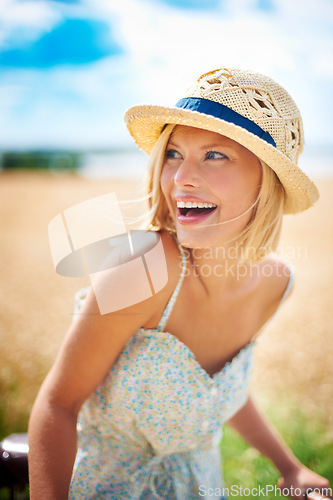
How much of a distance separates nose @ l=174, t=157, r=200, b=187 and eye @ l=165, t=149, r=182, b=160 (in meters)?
0.16

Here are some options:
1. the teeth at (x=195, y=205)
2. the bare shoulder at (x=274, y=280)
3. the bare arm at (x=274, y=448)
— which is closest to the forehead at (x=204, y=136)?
the teeth at (x=195, y=205)

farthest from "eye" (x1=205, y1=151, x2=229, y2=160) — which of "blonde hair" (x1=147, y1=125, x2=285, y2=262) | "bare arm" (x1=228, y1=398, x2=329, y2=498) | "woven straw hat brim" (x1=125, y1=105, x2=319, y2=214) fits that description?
"bare arm" (x1=228, y1=398, x2=329, y2=498)

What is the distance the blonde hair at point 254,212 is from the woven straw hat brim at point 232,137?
0.06 meters

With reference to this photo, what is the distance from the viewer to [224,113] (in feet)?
5.62

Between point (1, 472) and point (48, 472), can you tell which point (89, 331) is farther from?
point (1, 472)

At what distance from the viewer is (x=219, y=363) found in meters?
2.17

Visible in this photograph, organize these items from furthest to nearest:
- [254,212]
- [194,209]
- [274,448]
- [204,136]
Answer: [274,448], [254,212], [194,209], [204,136]

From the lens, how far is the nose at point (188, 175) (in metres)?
1.78

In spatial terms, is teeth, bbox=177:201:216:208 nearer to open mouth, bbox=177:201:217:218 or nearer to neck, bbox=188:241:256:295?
open mouth, bbox=177:201:217:218

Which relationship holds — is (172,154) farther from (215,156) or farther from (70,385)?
(70,385)

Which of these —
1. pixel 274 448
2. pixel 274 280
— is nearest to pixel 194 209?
pixel 274 280

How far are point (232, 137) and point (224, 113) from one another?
0.36 feet

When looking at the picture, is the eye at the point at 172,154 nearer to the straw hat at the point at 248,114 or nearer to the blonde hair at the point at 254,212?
the blonde hair at the point at 254,212

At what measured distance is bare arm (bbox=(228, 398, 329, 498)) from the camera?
216 cm
